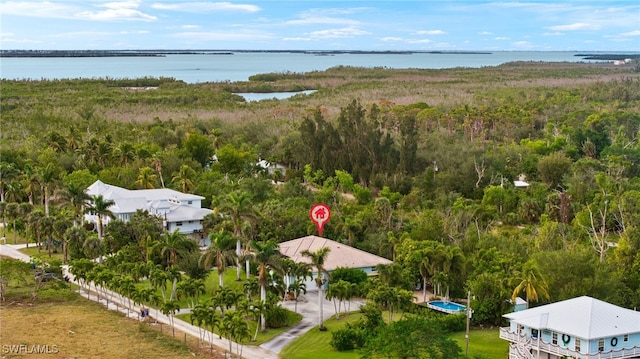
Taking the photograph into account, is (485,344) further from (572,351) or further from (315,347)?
(315,347)

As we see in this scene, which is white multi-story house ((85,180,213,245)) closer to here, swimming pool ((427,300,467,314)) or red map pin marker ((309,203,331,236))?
red map pin marker ((309,203,331,236))

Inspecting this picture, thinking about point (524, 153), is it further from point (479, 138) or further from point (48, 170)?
point (48, 170)

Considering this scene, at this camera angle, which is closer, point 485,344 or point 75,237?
point 485,344

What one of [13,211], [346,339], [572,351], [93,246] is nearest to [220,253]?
[346,339]

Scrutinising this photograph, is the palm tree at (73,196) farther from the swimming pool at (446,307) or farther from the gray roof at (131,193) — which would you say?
the swimming pool at (446,307)

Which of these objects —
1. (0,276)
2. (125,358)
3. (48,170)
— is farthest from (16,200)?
(125,358)

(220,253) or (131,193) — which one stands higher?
(220,253)
